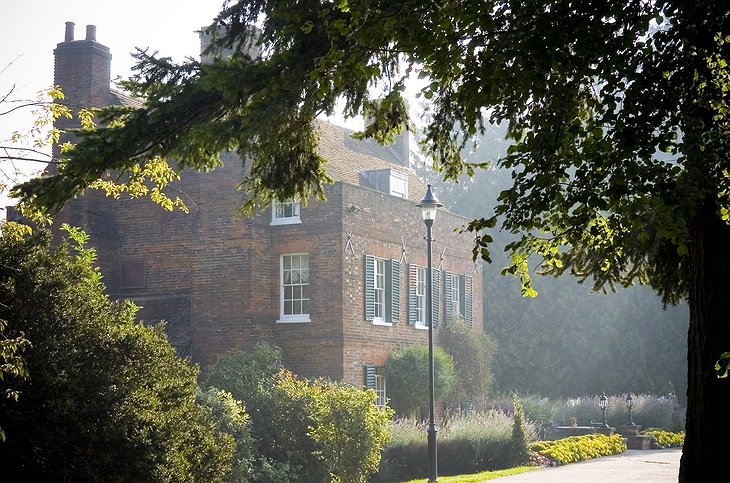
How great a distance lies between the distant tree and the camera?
9503 mm

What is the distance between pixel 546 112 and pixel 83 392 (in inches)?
216

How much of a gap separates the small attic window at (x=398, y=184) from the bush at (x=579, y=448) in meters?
9.58

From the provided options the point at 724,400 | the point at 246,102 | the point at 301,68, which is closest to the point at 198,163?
the point at 246,102

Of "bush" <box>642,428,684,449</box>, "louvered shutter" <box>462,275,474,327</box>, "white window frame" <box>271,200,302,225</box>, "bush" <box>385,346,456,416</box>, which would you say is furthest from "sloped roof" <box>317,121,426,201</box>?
"bush" <box>642,428,684,449</box>

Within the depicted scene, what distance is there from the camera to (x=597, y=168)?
19.4ft

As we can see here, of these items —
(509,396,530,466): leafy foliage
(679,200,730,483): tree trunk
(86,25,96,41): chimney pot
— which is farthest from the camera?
(86,25,96,41): chimney pot

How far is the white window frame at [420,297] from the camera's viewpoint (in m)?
30.7

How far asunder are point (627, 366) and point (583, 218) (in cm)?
3725

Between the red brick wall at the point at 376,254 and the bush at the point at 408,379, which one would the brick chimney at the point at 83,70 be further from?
the bush at the point at 408,379

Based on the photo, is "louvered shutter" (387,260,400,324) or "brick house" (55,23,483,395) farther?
"louvered shutter" (387,260,400,324)

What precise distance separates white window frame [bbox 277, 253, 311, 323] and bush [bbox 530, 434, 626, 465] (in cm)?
707

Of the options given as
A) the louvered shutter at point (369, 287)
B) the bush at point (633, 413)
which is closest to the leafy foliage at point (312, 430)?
the louvered shutter at point (369, 287)

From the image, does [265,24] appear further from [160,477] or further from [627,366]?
[627,366]

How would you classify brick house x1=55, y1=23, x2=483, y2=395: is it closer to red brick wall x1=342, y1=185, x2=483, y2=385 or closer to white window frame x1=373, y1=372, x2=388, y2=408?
red brick wall x1=342, y1=185, x2=483, y2=385
